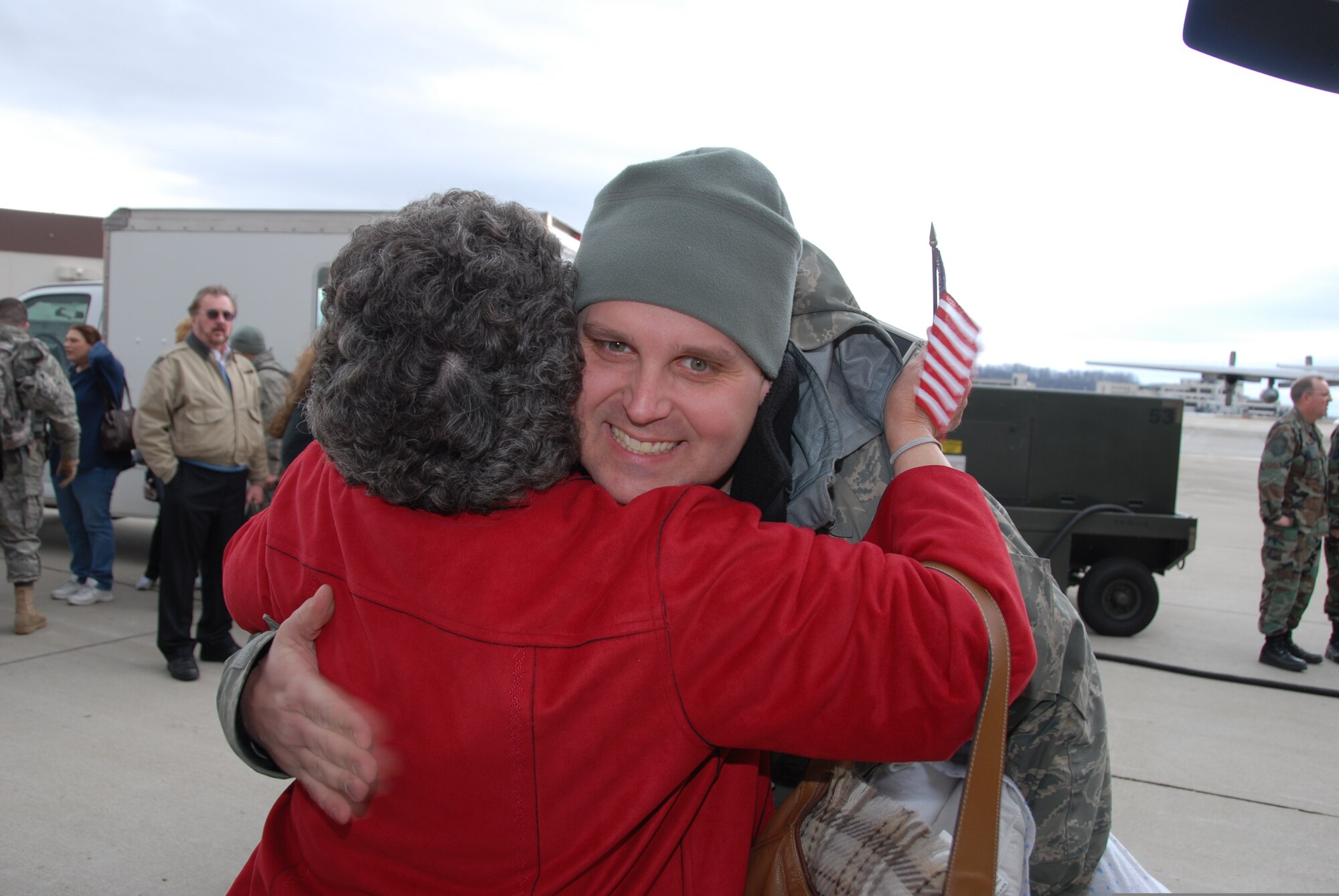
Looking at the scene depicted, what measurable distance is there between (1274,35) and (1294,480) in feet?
23.2

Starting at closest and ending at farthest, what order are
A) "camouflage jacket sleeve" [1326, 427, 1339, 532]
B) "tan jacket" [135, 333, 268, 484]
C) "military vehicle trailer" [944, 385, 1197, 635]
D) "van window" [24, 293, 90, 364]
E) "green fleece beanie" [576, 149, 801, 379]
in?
1. "green fleece beanie" [576, 149, 801, 379]
2. "tan jacket" [135, 333, 268, 484]
3. "camouflage jacket sleeve" [1326, 427, 1339, 532]
4. "military vehicle trailer" [944, 385, 1197, 635]
5. "van window" [24, 293, 90, 364]

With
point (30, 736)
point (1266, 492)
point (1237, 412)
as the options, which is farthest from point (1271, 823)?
point (1237, 412)

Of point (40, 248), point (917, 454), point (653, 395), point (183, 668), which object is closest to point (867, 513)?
point (917, 454)

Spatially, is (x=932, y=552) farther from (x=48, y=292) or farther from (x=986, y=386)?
(x=48, y=292)

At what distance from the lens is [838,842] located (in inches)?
51.9

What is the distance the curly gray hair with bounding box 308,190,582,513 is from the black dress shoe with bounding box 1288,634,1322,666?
7.60 meters

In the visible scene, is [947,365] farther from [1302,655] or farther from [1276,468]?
[1302,655]

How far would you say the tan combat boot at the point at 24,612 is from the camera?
18.8 feet

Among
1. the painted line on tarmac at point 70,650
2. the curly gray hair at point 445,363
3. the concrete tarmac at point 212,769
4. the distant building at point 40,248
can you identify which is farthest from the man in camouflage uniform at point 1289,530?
the distant building at point 40,248

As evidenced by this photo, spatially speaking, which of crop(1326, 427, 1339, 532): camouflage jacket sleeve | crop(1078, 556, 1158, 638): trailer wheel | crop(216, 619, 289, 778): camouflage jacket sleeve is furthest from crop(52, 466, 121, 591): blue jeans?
crop(1326, 427, 1339, 532): camouflage jacket sleeve

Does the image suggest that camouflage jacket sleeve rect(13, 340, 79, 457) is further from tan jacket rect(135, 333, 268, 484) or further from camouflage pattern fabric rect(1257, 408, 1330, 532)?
camouflage pattern fabric rect(1257, 408, 1330, 532)

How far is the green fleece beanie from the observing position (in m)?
1.37

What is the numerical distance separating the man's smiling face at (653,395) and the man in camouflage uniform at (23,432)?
590 centimetres

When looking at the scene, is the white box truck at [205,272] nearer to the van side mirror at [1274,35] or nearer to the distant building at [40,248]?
the van side mirror at [1274,35]
